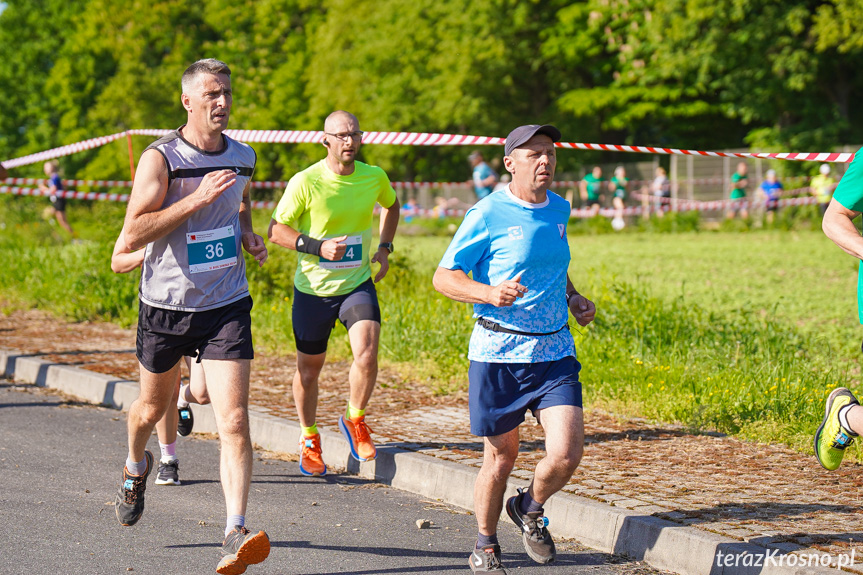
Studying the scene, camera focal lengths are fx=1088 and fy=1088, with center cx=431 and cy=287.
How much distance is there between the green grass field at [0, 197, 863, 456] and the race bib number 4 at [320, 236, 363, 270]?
2234mm

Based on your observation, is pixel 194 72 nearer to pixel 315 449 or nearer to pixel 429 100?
pixel 315 449

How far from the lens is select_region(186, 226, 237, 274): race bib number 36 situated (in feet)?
15.6

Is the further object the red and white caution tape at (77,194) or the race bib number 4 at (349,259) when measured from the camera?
the red and white caution tape at (77,194)

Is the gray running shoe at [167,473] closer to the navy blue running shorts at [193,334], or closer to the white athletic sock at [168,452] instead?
the white athletic sock at [168,452]

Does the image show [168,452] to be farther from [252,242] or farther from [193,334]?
[252,242]

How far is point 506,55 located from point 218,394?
Result: 36.0 metres

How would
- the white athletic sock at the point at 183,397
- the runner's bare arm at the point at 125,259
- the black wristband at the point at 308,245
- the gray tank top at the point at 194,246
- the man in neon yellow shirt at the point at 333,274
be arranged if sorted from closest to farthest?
the gray tank top at the point at 194,246 < the runner's bare arm at the point at 125,259 < the black wristband at the point at 308,245 < the man in neon yellow shirt at the point at 333,274 < the white athletic sock at the point at 183,397

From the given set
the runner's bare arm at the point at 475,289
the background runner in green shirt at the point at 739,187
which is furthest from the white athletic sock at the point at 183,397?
the background runner in green shirt at the point at 739,187

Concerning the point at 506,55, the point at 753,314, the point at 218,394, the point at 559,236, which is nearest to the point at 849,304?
the point at 753,314

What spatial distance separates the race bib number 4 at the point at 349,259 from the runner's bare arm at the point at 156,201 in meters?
1.92

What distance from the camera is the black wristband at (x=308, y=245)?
6.30m

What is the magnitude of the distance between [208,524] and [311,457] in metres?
1.24

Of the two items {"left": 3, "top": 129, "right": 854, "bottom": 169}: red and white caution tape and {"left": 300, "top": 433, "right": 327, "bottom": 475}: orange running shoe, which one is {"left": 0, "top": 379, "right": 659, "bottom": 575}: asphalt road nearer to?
{"left": 300, "top": 433, "right": 327, "bottom": 475}: orange running shoe

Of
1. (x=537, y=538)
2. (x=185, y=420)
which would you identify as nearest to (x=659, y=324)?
(x=185, y=420)
